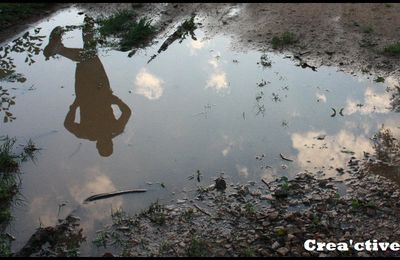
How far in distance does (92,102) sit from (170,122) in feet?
4.47

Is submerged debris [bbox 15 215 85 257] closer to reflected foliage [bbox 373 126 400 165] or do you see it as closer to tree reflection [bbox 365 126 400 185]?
tree reflection [bbox 365 126 400 185]

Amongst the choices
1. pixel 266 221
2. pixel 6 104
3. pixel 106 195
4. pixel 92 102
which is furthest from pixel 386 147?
pixel 6 104

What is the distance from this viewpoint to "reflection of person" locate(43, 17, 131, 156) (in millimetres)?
5926

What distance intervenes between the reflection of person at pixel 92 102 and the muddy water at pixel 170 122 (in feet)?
0.06

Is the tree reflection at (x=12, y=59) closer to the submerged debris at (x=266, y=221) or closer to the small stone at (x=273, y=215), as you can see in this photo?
the submerged debris at (x=266, y=221)

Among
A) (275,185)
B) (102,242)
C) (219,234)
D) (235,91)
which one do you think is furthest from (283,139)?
(102,242)

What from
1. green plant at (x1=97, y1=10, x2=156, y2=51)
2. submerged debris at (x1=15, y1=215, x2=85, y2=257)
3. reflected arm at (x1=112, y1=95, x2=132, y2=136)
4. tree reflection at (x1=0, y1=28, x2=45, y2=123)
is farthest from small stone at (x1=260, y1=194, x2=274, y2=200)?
green plant at (x1=97, y1=10, x2=156, y2=51)

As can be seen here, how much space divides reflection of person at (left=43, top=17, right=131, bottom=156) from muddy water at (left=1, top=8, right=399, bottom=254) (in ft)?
0.06

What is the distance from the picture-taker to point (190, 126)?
6.04 meters

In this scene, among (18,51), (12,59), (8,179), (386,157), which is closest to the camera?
(8,179)

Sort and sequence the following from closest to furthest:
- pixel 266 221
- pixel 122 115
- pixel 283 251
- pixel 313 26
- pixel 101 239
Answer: pixel 283 251 → pixel 101 239 → pixel 266 221 → pixel 122 115 → pixel 313 26

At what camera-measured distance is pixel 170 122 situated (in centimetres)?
615

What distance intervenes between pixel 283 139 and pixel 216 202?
5.01ft

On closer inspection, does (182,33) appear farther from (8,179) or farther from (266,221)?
(266,221)
